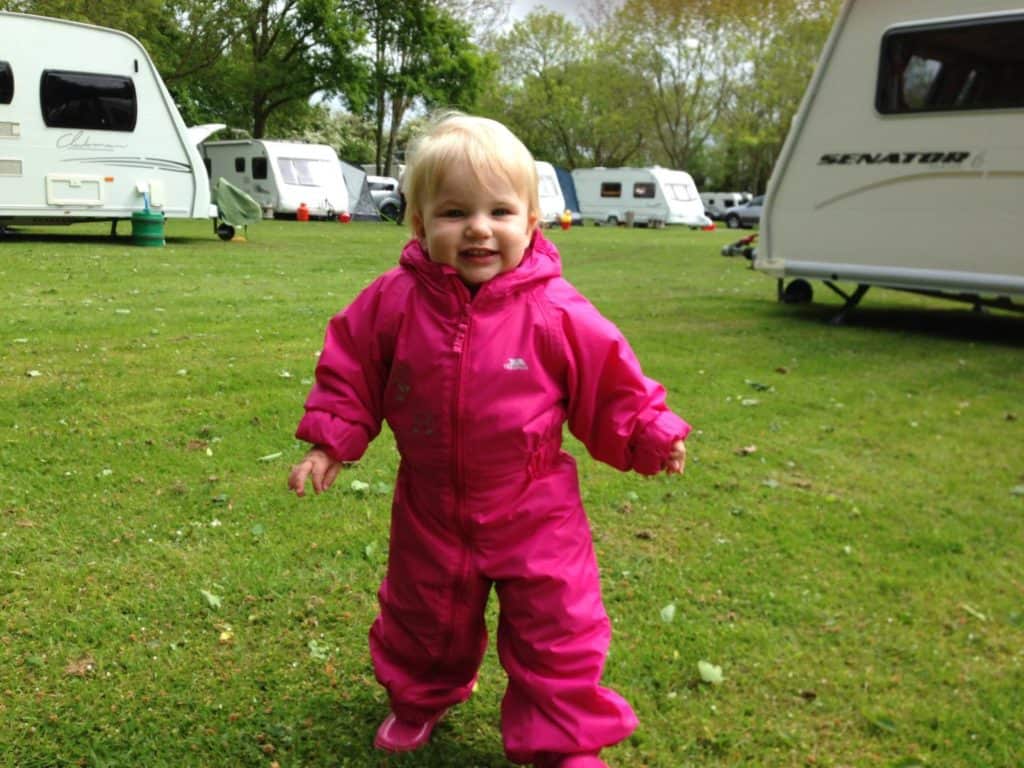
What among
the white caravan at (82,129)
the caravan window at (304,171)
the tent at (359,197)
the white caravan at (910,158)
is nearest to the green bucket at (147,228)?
the white caravan at (82,129)

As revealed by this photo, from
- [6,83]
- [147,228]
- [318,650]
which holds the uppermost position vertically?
[6,83]

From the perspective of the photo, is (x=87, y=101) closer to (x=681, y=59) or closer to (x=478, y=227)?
(x=478, y=227)

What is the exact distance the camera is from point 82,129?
50.8ft

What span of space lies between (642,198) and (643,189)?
39 cm

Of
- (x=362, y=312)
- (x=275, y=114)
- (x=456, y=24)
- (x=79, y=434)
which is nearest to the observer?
(x=362, y=312)

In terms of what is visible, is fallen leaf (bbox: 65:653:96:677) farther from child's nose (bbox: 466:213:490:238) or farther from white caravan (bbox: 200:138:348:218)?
white caravan (bbox: 200:138:348:218)

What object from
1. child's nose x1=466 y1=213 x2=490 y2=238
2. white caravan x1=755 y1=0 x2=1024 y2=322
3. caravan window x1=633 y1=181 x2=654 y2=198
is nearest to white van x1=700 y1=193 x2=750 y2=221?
caravan window x1=633 y1=181 x2=654 y2=198

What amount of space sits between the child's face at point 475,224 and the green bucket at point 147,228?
15019mm

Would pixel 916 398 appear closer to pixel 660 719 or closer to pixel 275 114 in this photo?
pixel 660 719

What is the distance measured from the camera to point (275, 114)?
42.3 m

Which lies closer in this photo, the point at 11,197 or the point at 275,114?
the point at 11,197

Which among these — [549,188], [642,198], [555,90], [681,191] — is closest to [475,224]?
[549,188]

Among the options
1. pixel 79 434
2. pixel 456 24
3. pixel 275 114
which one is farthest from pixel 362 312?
pixel 275 114

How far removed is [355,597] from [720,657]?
1.38m
